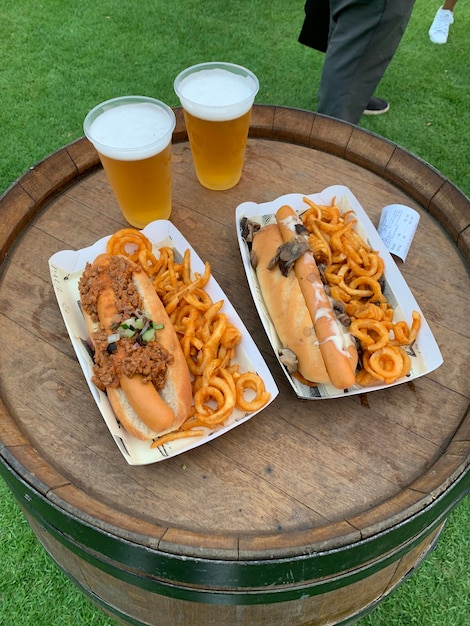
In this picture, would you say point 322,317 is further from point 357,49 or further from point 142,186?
point 357,49

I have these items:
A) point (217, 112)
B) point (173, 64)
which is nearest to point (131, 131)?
point (217, 112)

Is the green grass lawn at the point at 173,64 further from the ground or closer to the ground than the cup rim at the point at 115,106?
closer to the ground

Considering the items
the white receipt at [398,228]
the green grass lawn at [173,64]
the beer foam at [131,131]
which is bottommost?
the green grass lawn at [173,64]

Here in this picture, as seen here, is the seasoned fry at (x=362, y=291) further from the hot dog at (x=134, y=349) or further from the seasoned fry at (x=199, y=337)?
the hot dog at (x=134, y=349)

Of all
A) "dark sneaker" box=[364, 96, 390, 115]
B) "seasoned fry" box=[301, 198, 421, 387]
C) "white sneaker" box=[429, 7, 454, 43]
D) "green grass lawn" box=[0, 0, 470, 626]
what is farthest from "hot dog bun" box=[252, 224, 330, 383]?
"white sneaker" box=[429, 7, 454, 43]

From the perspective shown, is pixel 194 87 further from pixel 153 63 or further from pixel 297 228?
pixel 153 63

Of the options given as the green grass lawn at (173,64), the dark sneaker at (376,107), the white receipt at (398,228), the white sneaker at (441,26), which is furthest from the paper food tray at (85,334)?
the white sneaker at (441,26)

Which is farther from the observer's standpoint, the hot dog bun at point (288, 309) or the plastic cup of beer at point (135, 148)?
the plastic cup of beer at point (135, 148)
